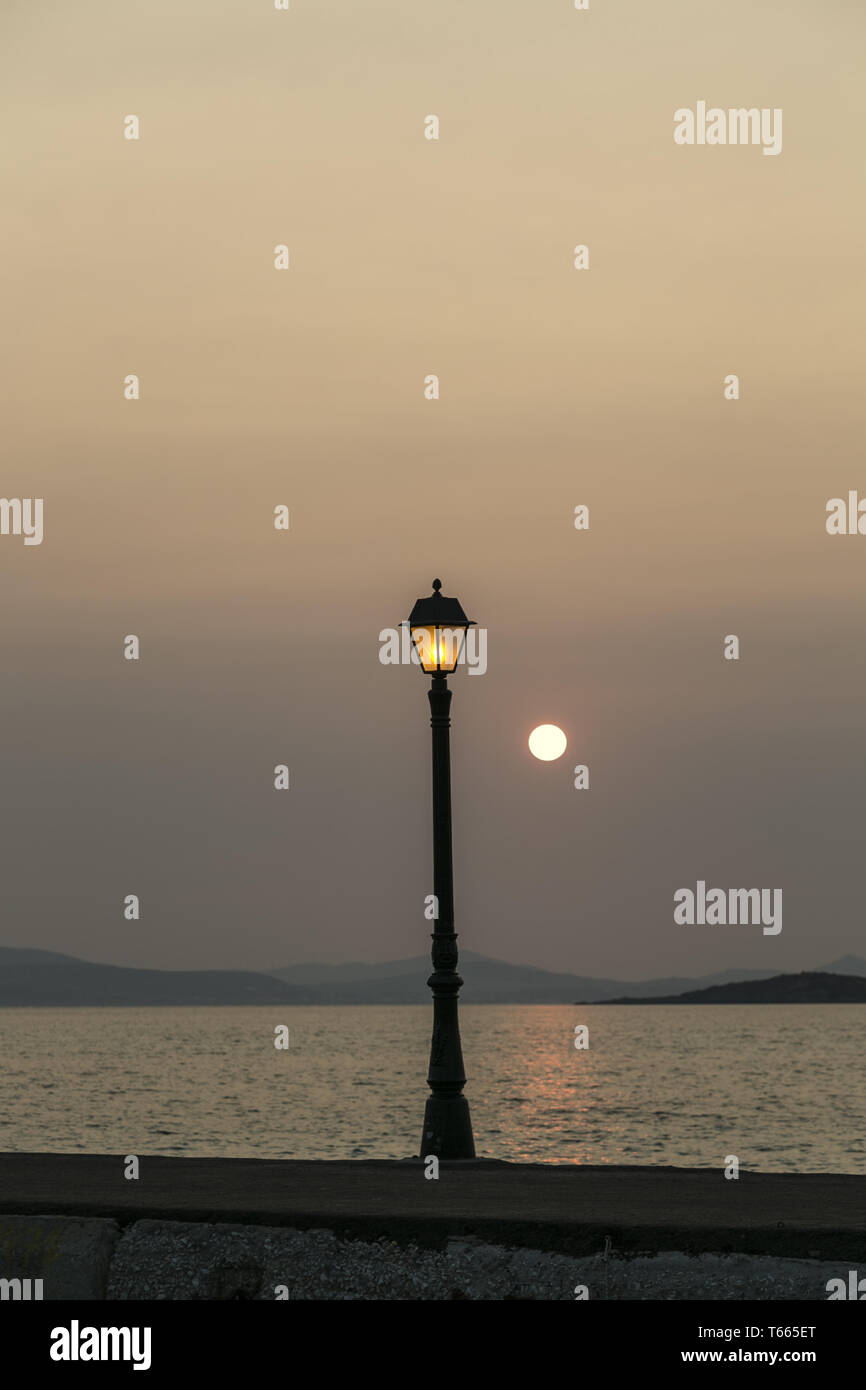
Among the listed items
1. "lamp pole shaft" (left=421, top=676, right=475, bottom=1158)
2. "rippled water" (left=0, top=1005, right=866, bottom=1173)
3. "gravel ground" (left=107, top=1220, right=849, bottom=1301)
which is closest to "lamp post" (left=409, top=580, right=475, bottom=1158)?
"lamp pole shaft" (left=421, top=676, right=475, bottom=1158)

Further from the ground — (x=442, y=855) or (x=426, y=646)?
(x=426, y=646)

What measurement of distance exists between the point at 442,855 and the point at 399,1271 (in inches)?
277

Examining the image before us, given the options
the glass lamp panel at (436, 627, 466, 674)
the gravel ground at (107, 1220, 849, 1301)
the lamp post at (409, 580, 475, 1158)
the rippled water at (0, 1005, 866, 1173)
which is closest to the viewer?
the gravel ground at (107, 1220, 849, 1301)

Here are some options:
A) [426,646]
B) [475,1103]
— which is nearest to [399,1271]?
[426,646]

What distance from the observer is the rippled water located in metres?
56.2

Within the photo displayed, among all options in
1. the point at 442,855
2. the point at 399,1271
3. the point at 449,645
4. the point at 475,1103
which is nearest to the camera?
the point at 399,1271

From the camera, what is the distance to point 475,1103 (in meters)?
79.1

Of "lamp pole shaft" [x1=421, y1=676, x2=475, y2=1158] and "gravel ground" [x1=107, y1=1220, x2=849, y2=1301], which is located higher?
"lamp pole shaft" [x1=421, y1=676, x2=475, y2=1158]

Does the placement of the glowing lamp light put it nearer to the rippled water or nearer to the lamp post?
the lamp post

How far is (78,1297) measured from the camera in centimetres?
1077

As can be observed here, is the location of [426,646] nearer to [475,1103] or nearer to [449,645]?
[449,645]

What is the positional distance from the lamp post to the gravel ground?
594cm

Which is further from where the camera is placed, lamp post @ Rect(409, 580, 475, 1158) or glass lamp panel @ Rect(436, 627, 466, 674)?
glass lamp panel @ Rect(436, 627, 466, 674)
